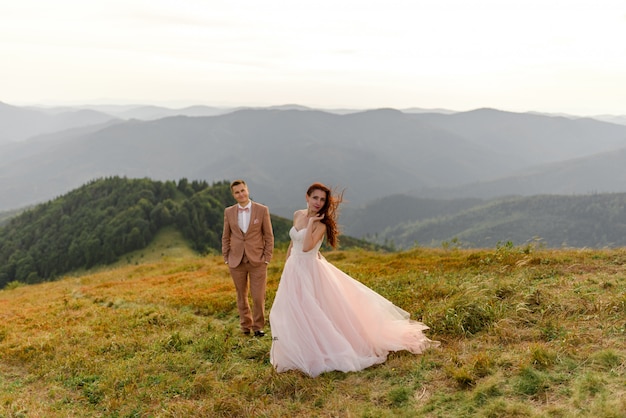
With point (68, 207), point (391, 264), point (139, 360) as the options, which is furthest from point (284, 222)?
point (139, 360)

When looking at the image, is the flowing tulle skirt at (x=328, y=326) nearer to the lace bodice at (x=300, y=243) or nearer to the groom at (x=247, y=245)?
the lace bodice at (x=300, y=243)

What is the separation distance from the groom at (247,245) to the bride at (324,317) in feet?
5.06

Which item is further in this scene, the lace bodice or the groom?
the groom

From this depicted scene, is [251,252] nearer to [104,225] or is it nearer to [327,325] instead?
[327,325]

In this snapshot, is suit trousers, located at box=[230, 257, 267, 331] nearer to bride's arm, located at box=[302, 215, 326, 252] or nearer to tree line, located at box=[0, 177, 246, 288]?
bride's arm, located at box=[302, 215, 326, 252]

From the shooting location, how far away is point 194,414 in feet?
20.4

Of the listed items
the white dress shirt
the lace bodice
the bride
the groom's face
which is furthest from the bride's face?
the white dress shirt

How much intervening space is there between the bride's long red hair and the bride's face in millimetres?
54

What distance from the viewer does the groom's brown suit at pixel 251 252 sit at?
31.2 feet

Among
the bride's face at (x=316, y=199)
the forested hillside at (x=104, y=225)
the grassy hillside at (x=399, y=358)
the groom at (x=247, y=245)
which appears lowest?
the forested hillside at (x=104, y=225)

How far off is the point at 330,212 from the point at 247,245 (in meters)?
2.58

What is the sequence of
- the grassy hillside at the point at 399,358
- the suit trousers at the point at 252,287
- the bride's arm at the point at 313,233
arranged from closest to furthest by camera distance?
the grassy hillside at the point at 399,358 → the bride's arm at the point at 313,233 → the suit trousers at the point at 252,287

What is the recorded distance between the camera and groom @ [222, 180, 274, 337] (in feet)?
31.1

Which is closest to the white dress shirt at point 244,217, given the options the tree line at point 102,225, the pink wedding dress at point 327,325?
the pink wedding dress at point 327,325
